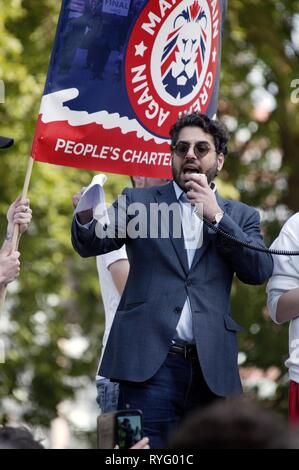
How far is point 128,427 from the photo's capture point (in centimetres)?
396

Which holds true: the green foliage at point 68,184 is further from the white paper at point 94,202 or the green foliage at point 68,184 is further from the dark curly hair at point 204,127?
the white paper at point 94,202

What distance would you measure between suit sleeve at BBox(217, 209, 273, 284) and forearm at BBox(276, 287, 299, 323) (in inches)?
7.8

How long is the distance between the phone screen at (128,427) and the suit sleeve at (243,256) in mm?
1406

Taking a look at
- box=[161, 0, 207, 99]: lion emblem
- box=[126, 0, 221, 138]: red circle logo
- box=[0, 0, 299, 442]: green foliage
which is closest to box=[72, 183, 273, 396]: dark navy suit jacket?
box=[126, 0, 221, 138]: red circle logo

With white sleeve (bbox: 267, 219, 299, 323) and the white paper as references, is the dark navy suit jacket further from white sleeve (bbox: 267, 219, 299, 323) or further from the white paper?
white sleeve (bbox: 267, 219, 299, 323)

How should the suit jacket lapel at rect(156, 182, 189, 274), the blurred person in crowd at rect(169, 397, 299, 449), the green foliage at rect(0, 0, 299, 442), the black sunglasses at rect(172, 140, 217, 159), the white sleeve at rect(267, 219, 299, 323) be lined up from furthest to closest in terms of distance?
the green foliage at rect(0, 0, 299, 442)
the white sleeve at rect(267, 219, 299, 323)
the black sunglasses at rect(172, 140, 217, 159)
the suit jacket lapel at rect(156, 182, 189, 274)
the blurred person in crowd at rect(169, 397, 299, 449)

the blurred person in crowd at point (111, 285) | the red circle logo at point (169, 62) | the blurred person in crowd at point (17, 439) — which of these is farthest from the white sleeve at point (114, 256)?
the blurred person in crowd at point (17, 439)

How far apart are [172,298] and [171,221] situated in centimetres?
38

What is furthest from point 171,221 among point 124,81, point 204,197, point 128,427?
point 128,427

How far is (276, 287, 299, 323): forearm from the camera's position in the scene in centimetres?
550

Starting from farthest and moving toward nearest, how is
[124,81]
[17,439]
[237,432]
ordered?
[124,81]
[17,439]
[237,432]

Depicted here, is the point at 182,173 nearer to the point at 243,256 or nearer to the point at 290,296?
the point at 243,256

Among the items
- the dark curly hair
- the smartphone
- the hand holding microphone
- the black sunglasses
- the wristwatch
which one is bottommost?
the smartphone

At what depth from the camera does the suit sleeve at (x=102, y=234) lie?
5.20 m
